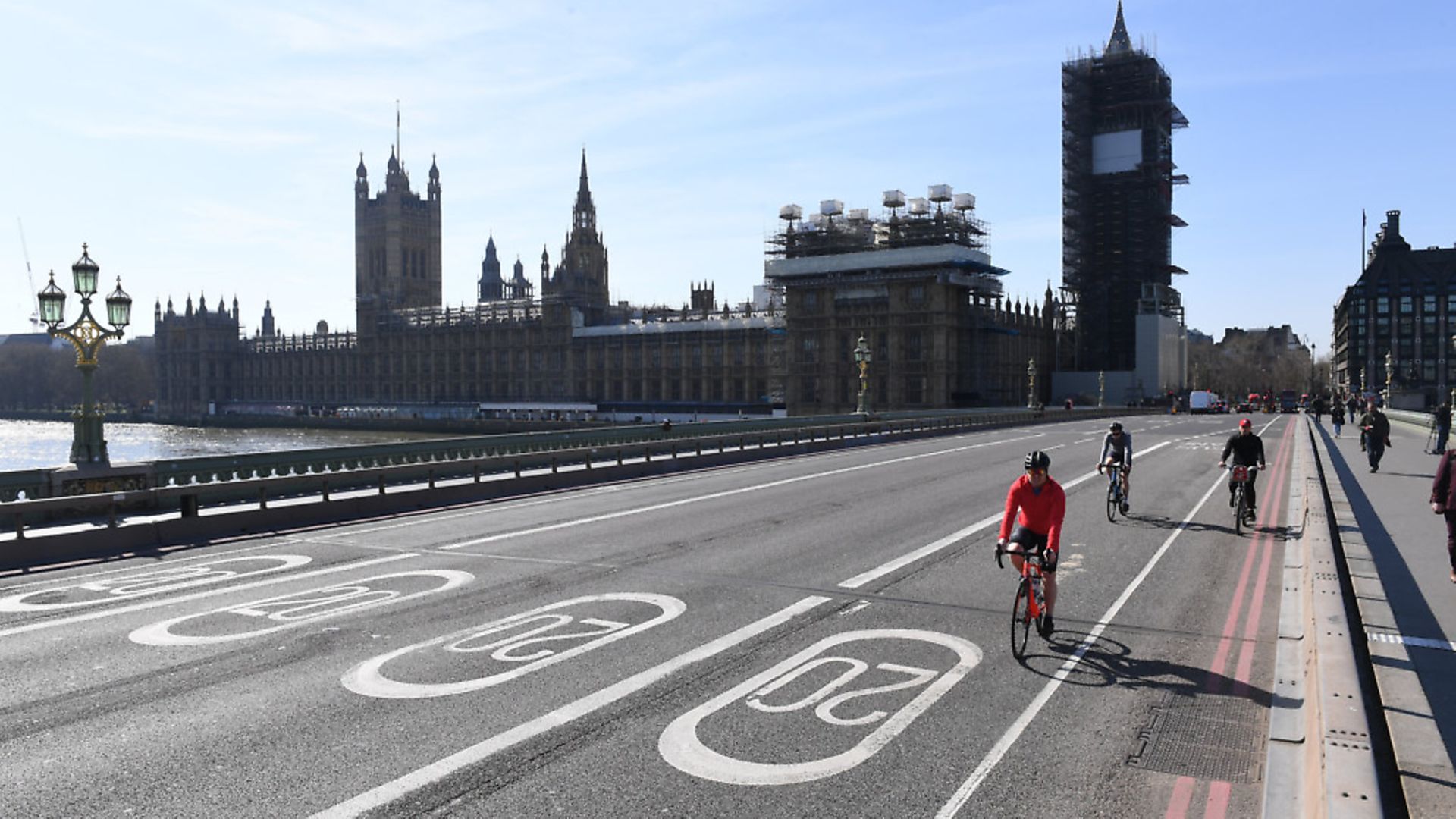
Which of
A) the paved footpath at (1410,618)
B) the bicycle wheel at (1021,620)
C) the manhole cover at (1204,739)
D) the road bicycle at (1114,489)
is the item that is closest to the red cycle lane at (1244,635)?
the manhole cover at (1204,739)

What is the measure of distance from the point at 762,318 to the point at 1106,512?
102747 mm

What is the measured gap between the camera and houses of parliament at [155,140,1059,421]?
102m

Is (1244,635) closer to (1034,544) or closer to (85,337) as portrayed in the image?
(1034,544)

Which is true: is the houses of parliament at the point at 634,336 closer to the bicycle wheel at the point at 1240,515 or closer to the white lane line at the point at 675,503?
the white lane line at the point at 675,503

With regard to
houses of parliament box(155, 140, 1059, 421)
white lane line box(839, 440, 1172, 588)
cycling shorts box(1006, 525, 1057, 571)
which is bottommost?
white lane line box(839, 440, 1172, 588)

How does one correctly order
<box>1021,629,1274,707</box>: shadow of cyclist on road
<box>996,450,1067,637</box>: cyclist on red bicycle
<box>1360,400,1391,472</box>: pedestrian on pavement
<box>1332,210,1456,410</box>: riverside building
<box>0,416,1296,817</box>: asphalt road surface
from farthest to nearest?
<box>1332,210,1456,410</box>: riverside building
<box>1360,400,1391,472</box>: pedestrian on pavement
<box>996,450,1067,637</box>: cyclist on red bicycle
<box>1021,629,1274,707</box>: shadow of cyclist on road
<box>0,416,1296,817</box>: asphalt road surface

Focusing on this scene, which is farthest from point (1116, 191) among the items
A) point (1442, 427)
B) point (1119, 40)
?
point (1442, 427)

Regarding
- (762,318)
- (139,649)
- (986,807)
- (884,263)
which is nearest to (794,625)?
(986,807)

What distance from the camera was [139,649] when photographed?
9219mm

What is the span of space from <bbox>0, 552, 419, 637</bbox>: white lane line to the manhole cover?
1008cm

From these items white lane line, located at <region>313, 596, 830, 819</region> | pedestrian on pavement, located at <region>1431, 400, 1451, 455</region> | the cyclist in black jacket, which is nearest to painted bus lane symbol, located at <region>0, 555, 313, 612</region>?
white lane line, located at <region>313, 596, 830, 819</region>

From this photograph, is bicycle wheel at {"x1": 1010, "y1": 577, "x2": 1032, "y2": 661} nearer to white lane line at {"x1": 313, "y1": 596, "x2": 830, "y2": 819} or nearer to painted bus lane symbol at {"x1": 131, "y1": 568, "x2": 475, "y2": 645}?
white lane line at {"x1": 313, "y1": 596, "x2": 830, "y2": 819}

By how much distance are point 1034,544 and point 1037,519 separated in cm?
23

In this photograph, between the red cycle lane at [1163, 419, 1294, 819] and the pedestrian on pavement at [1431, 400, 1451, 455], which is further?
the pedestrian on pavement at [1431, 400, 1451, 455]
